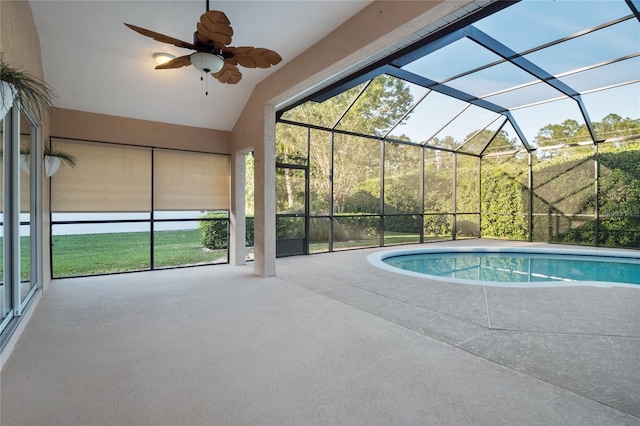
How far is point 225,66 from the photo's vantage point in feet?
11.0

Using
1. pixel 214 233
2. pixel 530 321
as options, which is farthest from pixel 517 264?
pixel 214 233

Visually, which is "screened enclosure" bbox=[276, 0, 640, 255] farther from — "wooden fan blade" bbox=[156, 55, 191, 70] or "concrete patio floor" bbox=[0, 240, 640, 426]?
"concrete patio floor" bbox=[0, 240, 640, 426]

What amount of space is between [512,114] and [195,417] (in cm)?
1065

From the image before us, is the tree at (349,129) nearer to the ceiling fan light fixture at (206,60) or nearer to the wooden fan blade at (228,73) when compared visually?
A: the wooden fan blade at (228,73)

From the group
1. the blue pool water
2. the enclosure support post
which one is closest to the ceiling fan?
the blue pool water

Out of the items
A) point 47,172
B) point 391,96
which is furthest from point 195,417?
point 391,96

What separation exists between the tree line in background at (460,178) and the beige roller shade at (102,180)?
293cm

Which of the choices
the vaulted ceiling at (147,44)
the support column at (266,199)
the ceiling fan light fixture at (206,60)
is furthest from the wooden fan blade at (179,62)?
the support column at (266,199)

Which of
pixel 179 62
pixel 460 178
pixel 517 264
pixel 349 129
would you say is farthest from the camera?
pixel 460 178

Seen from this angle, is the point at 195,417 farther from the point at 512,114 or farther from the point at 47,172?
the point at 512,114

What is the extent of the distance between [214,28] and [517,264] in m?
8.32

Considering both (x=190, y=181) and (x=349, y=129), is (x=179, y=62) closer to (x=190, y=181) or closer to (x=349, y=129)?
(x=190, y=181)

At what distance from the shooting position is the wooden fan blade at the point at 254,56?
9.93 ft

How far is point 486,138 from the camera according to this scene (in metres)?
10.8
